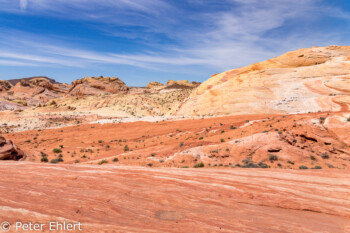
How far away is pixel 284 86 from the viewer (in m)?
36.5

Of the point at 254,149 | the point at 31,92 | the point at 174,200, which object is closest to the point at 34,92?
the point at 31,92

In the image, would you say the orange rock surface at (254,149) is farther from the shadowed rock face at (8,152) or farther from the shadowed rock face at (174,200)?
the shadowed rock face at (174,200)

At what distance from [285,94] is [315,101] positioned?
4773mm

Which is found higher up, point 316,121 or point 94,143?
point 316,121

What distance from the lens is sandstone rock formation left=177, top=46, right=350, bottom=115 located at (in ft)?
100

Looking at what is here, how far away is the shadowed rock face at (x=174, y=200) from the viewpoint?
4.31 metres

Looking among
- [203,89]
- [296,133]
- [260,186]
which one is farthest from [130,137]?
Answer: [203,89]

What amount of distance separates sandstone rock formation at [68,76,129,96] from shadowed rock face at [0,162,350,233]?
2931 inches

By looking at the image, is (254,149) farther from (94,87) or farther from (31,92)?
(31,92)

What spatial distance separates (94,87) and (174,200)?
80.3 meters

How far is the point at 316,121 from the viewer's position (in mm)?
17469

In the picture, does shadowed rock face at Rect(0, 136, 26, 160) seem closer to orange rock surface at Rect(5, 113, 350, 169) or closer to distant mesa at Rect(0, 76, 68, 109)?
orange rock surface at Rect(5, 113, 350, 169)

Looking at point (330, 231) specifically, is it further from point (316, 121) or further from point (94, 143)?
point (94, 143)

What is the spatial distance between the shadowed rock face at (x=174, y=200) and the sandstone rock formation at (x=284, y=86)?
Answer: 24.5 metres
